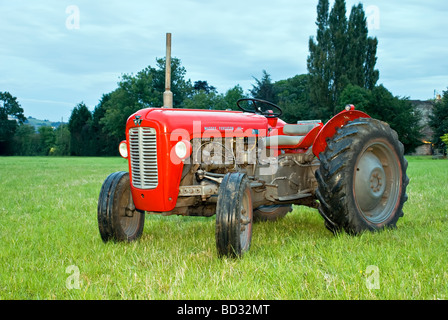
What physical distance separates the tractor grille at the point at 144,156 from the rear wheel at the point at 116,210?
0.29m

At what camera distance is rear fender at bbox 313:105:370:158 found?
4828mm

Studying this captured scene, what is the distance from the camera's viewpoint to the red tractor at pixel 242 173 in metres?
4.04

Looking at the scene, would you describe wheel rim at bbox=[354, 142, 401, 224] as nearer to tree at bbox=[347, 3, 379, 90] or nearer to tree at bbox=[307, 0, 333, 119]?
tree at bbox=[307, 0, 333, 119]

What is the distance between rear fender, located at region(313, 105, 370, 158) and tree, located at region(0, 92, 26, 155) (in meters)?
61.5

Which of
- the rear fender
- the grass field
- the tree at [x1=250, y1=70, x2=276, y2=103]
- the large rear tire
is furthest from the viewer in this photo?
the tree at [x1=250, y1=70, x2=276, y2=103]

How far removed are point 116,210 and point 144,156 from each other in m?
0.68

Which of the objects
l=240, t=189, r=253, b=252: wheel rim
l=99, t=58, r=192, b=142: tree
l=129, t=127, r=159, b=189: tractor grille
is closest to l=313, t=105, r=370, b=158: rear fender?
l=240, t=189, r=253, b=252: wheel rim

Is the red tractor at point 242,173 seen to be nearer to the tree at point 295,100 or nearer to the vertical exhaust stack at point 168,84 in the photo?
the vertical exhaust stack at point 168,84

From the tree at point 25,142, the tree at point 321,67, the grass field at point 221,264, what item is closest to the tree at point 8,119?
the tree at point 25,142

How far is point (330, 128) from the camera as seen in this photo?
489 centimetres

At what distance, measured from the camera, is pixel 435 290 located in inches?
113

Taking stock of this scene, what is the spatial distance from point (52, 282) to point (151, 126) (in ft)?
Result: 5.26
